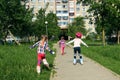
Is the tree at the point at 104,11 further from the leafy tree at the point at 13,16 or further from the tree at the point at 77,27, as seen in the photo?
the tree at the point at 77,27

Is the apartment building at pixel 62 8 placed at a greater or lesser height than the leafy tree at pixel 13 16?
lesser

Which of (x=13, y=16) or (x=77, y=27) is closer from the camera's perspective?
(x=13, y=16)

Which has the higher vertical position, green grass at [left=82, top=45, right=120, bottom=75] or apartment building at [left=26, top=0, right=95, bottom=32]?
green grass at [left=82, top=45, right=120, bottom=75]

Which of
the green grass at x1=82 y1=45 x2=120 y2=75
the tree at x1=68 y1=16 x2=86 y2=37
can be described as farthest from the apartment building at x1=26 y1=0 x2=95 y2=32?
the green grass at x1=82 y1=45 x2=120 y2=75

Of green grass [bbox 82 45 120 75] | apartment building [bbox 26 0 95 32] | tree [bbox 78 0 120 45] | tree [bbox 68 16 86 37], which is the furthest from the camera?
apartment building [bbox 26 0 95 32]

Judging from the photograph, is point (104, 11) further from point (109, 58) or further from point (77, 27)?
point (77, 27)

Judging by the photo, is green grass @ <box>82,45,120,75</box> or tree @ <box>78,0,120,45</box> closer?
green grass @ <box>82,45,120,75</box>

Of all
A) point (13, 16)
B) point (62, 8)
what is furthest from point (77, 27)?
point (13, 16)

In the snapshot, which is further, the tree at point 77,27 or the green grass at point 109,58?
the tree at point 77,27

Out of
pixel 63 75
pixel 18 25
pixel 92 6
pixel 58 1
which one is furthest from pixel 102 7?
pixel 58 1

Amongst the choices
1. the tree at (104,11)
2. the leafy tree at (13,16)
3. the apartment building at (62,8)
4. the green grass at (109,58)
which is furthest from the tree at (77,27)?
the green grass at (109,58)

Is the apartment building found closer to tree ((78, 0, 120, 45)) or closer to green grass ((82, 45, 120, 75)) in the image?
tree ((78, 0, 120, 45))

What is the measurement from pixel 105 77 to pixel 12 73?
3604 millimetres

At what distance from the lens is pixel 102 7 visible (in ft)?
188
